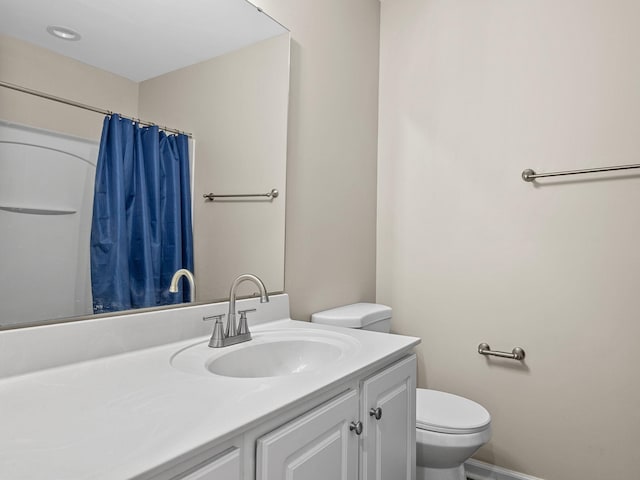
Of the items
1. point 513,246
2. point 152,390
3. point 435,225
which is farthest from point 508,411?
point 152,390

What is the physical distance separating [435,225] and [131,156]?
1510 mm

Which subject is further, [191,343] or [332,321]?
[332,321]

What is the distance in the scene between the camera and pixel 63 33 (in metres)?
1.04

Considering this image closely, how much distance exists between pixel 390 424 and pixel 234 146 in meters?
1.08

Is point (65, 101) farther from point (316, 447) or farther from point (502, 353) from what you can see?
point (502, 353)

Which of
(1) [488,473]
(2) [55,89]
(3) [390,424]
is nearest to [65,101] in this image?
(2) [55,89]

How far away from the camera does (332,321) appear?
178 cm

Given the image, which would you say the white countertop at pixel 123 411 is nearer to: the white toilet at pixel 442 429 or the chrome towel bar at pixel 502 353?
the white toilet at pixel 442 429

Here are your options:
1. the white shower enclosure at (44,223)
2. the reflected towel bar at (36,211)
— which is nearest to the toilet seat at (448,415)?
the white shower enclosure at (44,223)

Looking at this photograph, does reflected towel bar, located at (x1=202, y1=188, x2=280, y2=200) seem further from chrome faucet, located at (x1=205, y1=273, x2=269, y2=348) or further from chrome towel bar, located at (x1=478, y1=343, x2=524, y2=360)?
chrome towel bar, located at (x1=478, y1=343, x2=524, y2=360)

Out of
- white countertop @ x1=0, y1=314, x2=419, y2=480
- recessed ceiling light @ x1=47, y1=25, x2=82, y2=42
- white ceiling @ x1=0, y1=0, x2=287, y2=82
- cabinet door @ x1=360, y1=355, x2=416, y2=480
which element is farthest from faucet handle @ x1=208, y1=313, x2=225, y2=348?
recessed ceiling light @ x1=47, y1=25, x2=82, y2=42

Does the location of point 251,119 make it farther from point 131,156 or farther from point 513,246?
point 513,246

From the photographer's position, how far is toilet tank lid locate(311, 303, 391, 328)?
5.85 ft

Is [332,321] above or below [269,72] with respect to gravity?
below
